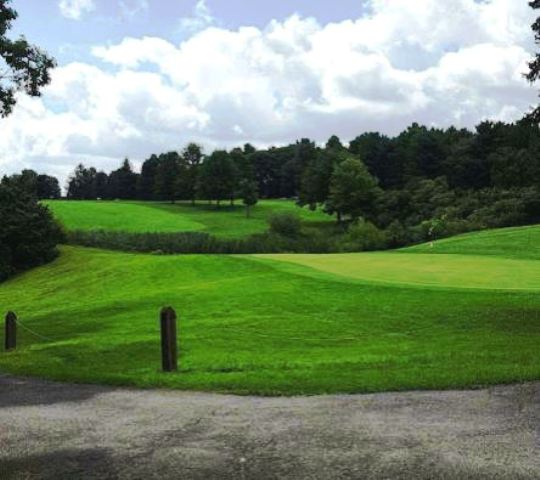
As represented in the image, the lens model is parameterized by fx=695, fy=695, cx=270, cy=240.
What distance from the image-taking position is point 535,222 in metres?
65.6

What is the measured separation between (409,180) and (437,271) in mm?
79065

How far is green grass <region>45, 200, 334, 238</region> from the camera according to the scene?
99.5 metres

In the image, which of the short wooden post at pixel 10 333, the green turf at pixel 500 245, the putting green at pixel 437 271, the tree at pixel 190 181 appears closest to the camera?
the short wooden post at pixel 10 333

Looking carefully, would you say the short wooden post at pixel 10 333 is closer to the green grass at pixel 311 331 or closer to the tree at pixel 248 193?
the green grass at pixel 311 331

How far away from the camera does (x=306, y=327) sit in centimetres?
1916

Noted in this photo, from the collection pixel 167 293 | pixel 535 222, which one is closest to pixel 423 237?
pixel 535 222

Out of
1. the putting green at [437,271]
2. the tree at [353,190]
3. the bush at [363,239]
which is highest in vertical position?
the tree at [353,190]

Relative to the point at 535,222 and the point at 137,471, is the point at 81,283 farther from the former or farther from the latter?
the point at 535,222

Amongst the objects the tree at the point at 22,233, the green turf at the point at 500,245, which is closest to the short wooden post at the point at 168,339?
the green turf at the point at 500,245

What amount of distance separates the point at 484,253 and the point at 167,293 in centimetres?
2133

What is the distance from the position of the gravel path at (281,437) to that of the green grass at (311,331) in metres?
1.31

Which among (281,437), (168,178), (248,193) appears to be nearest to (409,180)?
(248,193)

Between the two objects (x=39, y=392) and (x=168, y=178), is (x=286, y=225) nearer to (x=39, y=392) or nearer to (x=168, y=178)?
(x=168, y=178)

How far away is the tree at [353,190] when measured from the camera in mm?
103188
